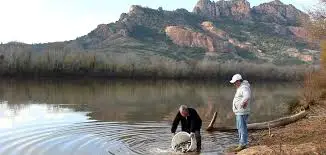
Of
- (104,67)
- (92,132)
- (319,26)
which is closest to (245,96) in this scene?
(92,132)

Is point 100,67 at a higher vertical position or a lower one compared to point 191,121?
higher

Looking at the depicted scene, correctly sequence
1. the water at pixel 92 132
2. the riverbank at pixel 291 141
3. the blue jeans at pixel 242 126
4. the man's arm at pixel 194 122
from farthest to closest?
the water at pixel 92 132 → the man's arm at pixel 194 122 → the blue jeans at pixel 242 126 → the riverbank at pixel 291 141

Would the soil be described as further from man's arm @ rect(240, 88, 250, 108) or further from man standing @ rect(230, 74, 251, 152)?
man's arm @ rect(240, 88, 250, 108)

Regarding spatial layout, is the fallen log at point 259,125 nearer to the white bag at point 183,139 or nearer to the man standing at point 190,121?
the man standing at point 190,121

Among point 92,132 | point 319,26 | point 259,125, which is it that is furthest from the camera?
point 319,26

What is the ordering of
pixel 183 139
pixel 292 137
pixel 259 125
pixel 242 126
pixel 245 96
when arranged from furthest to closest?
pixel 259 125 < pixel 292 137 < pixel 183 139 < pixel 242 126 < pixel 245 96

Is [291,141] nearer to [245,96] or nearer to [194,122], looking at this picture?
[245,96]

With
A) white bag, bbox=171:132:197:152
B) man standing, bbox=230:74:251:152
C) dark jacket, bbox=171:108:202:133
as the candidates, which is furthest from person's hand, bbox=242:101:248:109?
white bag, bbox=171:132:197:152

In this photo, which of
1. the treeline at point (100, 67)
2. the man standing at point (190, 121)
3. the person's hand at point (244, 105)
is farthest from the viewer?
the treeline at point (100, 67)

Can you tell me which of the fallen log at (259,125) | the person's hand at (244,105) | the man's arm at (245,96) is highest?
the man's arm at (245,96)

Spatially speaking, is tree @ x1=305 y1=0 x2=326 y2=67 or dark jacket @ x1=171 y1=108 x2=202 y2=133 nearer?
dark jacket @ x1=171 y1=108 x2=202 y2=133

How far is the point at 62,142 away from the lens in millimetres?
17078

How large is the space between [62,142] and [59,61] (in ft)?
239

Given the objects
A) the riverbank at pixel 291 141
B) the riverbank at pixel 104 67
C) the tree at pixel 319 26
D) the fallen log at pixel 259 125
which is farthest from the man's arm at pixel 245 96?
the riverbank at pixel 104 67
